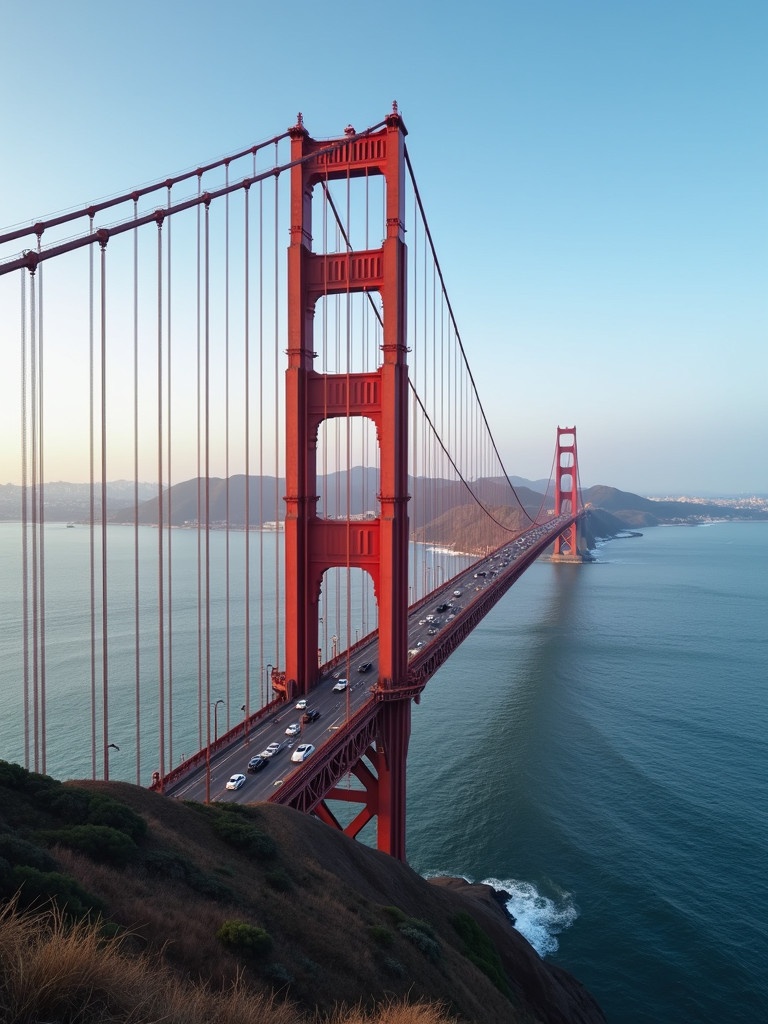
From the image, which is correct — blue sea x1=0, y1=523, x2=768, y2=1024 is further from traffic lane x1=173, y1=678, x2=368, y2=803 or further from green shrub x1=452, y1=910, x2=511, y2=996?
green shrub x1=452, y1=910, x2=511, y2=996

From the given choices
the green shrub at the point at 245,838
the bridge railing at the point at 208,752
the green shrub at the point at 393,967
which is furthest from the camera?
the bridge railing at the point at 208,752

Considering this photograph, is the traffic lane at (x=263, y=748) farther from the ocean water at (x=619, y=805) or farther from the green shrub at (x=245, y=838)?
the ocean water at (x=619, y=805)

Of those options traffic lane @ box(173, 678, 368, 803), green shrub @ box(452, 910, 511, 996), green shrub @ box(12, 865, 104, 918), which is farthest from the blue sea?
green shrub @ box(12, 865, 104, 918)

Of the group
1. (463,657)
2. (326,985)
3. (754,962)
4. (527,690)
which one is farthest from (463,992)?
(463,657)

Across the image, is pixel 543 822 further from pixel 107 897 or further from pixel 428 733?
pixel 107 897

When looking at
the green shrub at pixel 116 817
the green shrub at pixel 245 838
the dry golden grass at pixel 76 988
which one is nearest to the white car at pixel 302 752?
the green shrub at pixel 245 838
